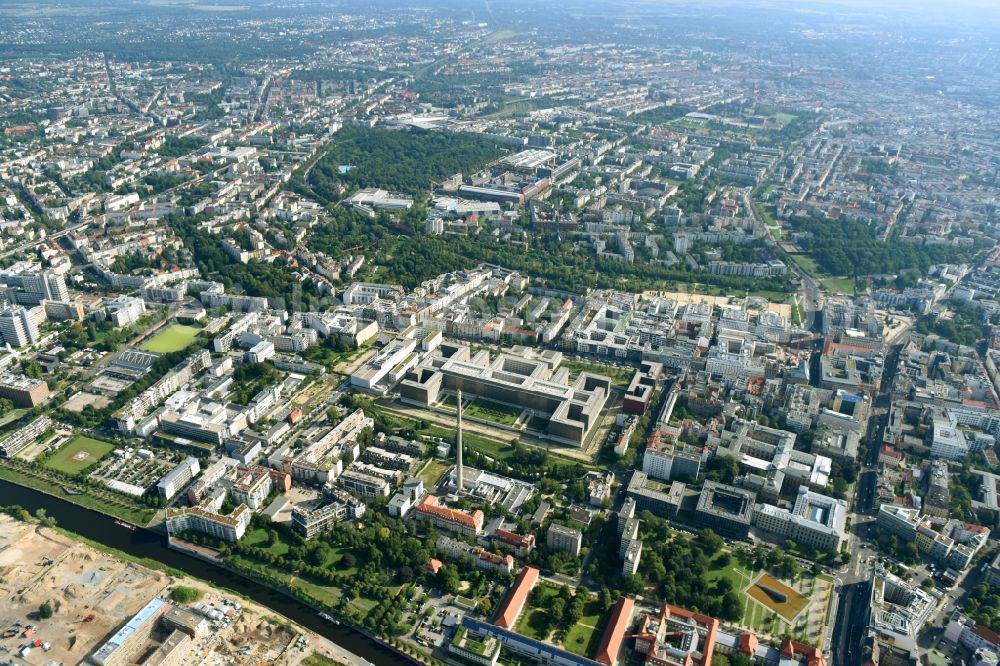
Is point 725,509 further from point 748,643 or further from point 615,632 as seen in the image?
point 615,632

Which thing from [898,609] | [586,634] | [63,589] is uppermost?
[898,609]

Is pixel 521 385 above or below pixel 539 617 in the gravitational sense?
above

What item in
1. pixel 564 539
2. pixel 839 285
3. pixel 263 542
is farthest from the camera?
pixel 839 285

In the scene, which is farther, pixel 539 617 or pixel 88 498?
pixel 88 498

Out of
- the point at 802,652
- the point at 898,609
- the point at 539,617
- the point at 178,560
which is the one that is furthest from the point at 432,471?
the point at 898,609

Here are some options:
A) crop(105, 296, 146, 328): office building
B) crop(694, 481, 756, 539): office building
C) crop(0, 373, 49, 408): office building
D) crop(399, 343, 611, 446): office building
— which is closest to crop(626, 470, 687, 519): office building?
crop(694, 481, 756, 539): office building

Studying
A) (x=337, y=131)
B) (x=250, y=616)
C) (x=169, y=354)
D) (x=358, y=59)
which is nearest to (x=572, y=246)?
(x=169, y=354)

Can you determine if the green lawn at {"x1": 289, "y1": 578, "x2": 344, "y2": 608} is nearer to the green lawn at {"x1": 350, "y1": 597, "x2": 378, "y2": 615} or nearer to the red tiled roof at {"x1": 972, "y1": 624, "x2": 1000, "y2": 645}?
the green lawn at {"x1": 350, "y1": 597, "x2": 378, "y2": 615}

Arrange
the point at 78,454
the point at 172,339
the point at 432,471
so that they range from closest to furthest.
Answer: the point at 432,471, the point at 78,454, the point at 172,339
